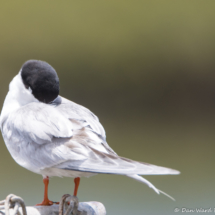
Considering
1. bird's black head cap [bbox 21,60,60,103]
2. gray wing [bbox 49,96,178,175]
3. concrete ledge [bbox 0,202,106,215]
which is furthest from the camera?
bird's black head cap [bbox 21,60,60,103]

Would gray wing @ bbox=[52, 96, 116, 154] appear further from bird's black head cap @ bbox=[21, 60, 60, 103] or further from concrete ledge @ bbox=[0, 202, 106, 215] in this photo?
concrete ledge @ bbox=[0, 202, 106, 215]

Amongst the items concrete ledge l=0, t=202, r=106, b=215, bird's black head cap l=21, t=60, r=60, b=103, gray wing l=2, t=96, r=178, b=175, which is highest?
bird's black head cap l=21, t=60, r=60, b=103

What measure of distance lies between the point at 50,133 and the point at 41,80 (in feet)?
0.97

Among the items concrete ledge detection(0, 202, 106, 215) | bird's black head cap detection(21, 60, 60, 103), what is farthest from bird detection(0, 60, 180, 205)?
concrete ledge detection(0, 202, 106, 215)

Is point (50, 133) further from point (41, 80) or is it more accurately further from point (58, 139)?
point (41, 80)

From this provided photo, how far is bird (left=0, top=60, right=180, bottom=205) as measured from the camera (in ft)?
5.95

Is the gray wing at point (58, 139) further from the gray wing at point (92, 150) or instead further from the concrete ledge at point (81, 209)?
the concrete ledge at point (81, 209)

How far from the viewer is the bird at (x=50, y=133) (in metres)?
1.81

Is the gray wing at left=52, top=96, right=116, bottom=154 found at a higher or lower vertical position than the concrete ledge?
higher

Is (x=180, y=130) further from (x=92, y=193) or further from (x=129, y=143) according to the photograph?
(x=92, y=193)

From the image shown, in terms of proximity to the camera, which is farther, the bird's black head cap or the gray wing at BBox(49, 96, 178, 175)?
the bird's black head cap

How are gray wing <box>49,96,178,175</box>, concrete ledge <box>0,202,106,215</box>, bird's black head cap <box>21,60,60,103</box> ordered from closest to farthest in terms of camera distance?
1. gray wing <box>49,96,178,175</box>
2. concrete ledge <box>0,202,106,215</box>
3. bird's black head cap <box>21,60,60,103</box>

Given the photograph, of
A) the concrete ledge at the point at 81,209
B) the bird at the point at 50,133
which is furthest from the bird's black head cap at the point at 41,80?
the concrete ledge at the point at 81,209

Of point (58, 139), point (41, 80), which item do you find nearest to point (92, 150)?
point (58, 139)
